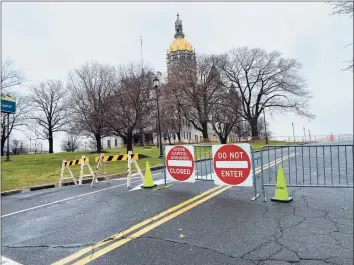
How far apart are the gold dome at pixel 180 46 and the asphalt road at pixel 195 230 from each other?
297ft

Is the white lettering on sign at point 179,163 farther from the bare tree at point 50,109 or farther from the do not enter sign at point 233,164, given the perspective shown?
the bare tree at point 50,109

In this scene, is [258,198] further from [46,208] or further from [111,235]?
[46,208]

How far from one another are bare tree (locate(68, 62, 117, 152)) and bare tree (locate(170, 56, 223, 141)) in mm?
13582

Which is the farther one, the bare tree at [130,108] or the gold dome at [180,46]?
the gold dome at [180,46]

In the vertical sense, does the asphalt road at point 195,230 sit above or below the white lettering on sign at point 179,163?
below

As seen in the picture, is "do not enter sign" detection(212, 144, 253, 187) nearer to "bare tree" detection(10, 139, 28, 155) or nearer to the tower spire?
"bare tree" detection(10, 139, 28, 155)

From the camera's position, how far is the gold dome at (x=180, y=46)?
93.7 metres

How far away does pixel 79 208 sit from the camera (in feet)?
22.8

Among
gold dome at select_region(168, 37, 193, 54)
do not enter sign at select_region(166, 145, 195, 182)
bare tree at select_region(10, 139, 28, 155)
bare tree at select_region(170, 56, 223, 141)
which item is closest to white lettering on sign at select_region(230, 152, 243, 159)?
do not enter sign at select_region(166, 145, 195, 182)

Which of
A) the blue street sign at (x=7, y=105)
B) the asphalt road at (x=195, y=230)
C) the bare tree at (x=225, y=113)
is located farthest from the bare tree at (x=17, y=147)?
the asphalt road at (x=195, y=230)

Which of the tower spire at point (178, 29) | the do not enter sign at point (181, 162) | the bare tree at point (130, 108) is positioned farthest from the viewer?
the tower spire at point (178, 29)

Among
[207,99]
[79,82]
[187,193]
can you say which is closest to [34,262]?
[187,193]

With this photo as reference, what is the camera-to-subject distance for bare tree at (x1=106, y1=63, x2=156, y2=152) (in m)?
24.1

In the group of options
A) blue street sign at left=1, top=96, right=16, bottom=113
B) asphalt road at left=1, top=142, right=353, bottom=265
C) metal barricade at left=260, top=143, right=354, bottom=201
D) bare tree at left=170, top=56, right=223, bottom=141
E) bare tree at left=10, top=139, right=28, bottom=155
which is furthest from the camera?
bare tree at left=10, top=139, right=28, bottom=155
